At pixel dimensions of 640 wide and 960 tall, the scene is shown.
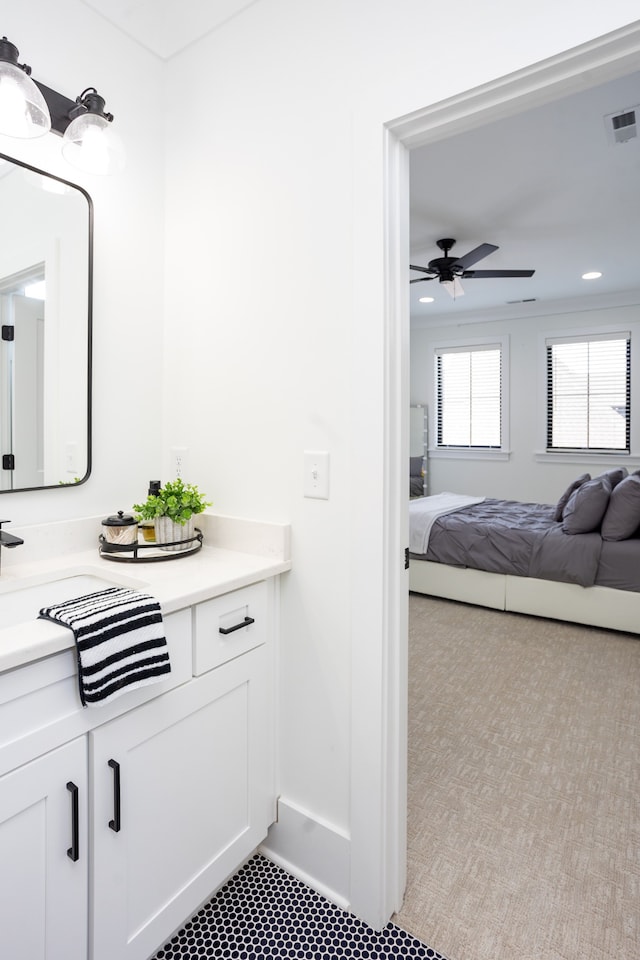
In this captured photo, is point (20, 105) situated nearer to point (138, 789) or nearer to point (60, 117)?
point (60, 117)

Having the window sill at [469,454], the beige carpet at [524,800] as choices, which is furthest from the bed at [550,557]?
the window sill at [469,454]

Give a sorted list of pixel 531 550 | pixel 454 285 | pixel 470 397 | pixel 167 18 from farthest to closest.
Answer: pixel 470 397 < pixel 454 285 < pixel 531 550 < pixel 167 18

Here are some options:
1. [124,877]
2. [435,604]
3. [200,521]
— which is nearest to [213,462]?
[200,521]

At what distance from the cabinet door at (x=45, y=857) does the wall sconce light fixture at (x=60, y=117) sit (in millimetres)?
1421

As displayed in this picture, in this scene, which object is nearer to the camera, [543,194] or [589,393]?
[543,194]

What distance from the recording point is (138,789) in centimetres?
118

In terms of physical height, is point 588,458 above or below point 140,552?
above

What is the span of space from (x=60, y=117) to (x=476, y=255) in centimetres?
296

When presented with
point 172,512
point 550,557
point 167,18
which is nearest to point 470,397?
point 550,557

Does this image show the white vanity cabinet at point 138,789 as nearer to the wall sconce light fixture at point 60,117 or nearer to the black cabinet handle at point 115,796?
the black cabinet handle at point 115,796

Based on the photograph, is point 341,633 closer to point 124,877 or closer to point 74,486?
point 124,877

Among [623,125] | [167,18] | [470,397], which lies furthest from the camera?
[470,397]

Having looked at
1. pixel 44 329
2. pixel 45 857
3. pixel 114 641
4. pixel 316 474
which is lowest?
pixel 45 857

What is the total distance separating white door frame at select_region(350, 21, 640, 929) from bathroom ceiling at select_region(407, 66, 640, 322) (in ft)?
5.03
